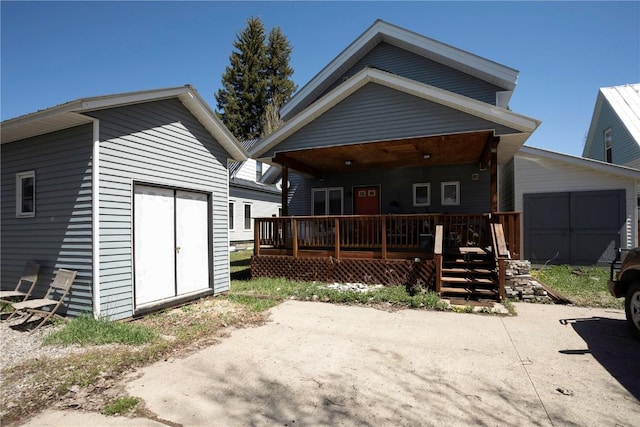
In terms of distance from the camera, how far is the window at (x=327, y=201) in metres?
12.8

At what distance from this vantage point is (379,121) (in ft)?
29.3

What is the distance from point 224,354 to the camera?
430 centimetres

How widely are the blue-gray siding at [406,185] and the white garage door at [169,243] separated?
238 inches

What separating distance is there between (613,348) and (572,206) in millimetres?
7700

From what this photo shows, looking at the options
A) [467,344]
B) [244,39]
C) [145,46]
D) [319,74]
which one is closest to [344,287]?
[467,344]

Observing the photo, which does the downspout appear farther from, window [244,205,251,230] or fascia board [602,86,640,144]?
fascia board [602,86,640,144]

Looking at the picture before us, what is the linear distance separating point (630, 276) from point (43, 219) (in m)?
9.44

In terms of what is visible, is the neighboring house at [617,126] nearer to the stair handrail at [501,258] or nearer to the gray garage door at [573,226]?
the gray garage door at [573,226]

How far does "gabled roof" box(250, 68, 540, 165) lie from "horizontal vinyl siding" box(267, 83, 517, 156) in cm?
13

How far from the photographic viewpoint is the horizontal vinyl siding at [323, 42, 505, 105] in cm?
1149

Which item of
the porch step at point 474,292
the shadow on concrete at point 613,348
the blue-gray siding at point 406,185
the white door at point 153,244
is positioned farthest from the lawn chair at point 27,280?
the blue-gray siding at point 406,185

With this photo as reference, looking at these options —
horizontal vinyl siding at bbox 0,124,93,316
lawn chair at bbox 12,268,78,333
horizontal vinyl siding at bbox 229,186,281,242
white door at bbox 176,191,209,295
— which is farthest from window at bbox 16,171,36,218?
horizontal vinyl siding at bbox 229,186,281,242

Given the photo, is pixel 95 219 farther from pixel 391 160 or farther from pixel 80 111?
pixel 391 160

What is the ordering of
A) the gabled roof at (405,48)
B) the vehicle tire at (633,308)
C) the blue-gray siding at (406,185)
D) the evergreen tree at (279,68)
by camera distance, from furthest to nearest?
the evergreen tree at (279,68) → the blue-gray siding at (406,185) → the gabled roof at (405,48) → the vehicle tire at (633,308)
